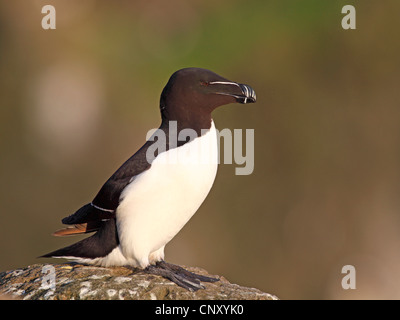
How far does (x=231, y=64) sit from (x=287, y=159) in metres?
2.22

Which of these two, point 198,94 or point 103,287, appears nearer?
point 103,287

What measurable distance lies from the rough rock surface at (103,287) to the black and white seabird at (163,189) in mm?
99

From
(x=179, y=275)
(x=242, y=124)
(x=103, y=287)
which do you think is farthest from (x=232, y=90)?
(x=242, y=124)

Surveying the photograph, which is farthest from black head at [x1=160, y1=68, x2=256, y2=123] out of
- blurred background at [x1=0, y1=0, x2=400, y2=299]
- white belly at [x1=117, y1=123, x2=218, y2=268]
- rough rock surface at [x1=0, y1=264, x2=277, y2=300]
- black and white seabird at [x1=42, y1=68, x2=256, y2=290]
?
blurred background at [x1=0, y1=0, x2=400, y2=299]

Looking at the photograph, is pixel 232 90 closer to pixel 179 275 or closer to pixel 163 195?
pixel 163 195

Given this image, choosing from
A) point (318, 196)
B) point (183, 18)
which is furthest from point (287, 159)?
Result: point (183, 18)

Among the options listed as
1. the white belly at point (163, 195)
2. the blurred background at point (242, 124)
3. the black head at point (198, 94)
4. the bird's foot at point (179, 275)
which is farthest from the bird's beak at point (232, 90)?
the blurred background at point (242, 124)

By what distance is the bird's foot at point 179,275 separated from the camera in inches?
213

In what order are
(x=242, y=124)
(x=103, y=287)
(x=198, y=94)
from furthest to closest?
(x=242, y=124) → (x=198, y=94) → (x=103, y=287)

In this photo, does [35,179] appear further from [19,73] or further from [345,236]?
[345,236]

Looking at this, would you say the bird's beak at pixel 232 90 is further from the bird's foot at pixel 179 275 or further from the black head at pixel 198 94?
the bird's foot at pixel 179 275

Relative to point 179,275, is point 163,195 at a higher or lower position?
higher

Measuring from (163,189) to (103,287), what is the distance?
882 mm

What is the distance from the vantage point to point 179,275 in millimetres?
5562
